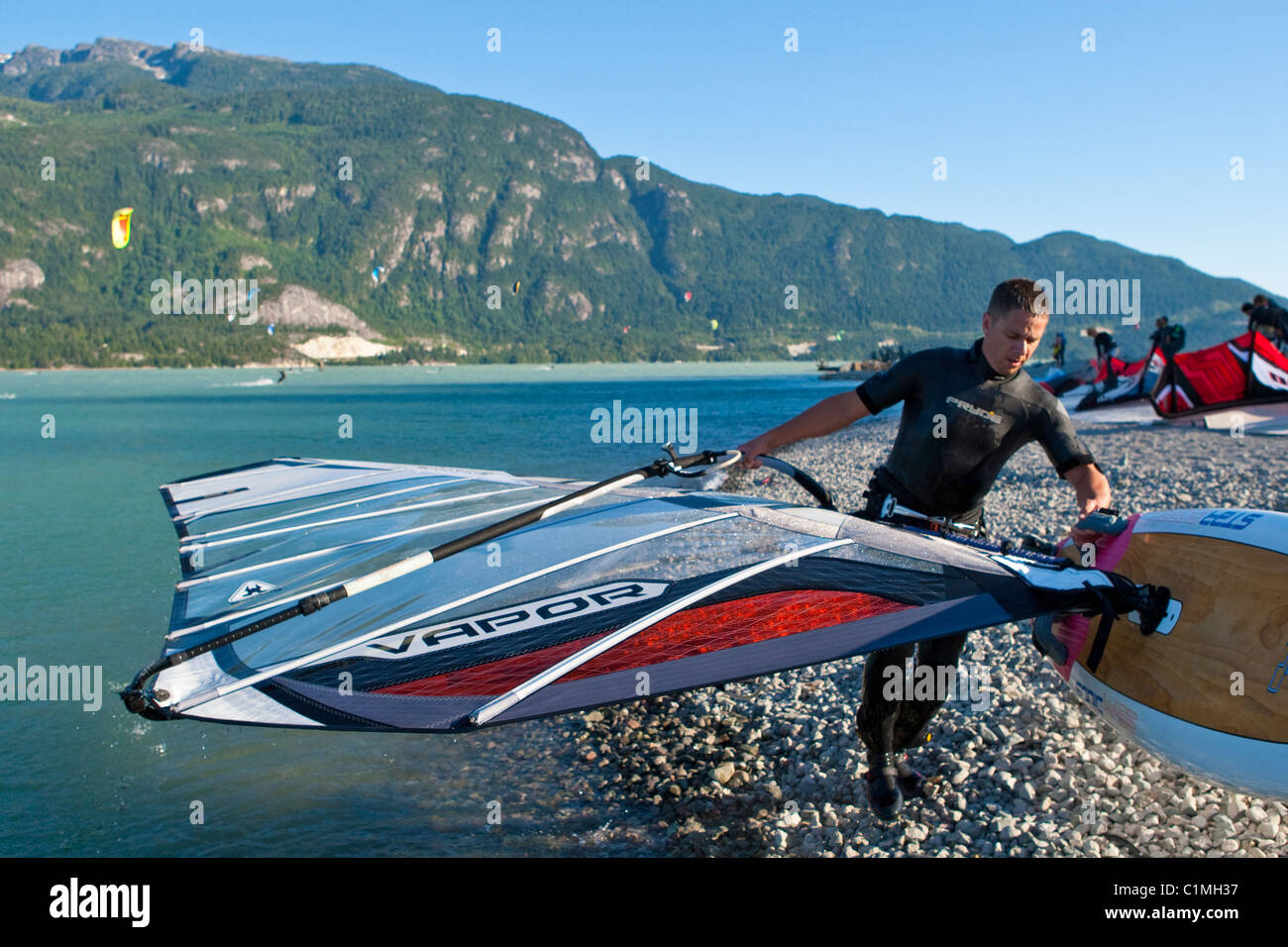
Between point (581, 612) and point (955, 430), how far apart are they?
6.51ft

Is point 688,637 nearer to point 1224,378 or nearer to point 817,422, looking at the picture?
point 817,422

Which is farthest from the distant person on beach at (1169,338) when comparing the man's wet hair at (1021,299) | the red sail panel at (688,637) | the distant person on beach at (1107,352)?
the red sail panel at (688,637)

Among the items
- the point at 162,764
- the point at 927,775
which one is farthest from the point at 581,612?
the point at 162,764

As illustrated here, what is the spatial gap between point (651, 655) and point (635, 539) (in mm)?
1055

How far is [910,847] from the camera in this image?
5180 mm

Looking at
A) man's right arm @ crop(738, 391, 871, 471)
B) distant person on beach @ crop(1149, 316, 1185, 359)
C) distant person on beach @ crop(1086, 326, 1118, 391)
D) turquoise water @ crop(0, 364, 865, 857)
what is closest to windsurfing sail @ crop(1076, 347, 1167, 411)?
distant person on beach @ crop(1086, 326, 1118, 391)

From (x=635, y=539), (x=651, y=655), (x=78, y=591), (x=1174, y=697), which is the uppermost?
(x=635, y=539)

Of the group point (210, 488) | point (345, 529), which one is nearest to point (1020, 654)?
point (345, 529)

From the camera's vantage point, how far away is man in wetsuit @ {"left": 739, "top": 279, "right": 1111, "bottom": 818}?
421 cm

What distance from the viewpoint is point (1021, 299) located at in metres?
4.06

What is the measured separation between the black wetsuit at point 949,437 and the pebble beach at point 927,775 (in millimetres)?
1213

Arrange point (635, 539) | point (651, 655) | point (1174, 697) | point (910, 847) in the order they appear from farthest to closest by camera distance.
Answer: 1. point (910, 847)
2. point (635, 539)
3. point (1174, 697)
4. point (651, 655)

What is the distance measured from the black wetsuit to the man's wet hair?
0.86 feet
